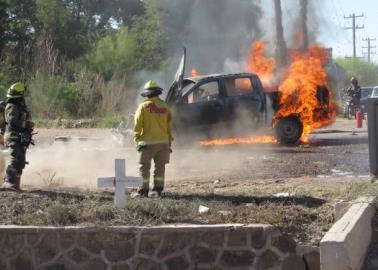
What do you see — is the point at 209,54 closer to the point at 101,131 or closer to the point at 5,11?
the point at 5,11

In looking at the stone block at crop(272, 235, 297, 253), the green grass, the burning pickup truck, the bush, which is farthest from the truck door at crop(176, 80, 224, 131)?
the bush

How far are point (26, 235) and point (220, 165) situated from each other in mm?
7181

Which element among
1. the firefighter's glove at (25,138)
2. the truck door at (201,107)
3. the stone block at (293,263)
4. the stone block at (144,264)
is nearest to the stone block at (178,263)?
the stone block at (144,264)

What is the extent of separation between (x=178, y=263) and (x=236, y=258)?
24.1 inches

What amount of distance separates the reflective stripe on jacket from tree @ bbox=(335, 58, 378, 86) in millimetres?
86796

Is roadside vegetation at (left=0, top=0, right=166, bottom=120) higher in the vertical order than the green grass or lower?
higher

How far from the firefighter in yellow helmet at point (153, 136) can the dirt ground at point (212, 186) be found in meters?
0.40

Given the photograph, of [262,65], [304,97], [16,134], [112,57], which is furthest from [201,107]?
[112,57]

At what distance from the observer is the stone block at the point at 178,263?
25.7ft

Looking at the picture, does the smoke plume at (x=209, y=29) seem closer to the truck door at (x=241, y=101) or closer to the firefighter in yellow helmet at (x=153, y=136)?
the truck door at (x=241, y=101)

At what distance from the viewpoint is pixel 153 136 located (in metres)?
10.3

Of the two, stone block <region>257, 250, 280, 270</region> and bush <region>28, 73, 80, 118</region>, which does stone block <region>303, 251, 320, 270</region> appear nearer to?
stone block <region>257, 250, 280, 270</region>

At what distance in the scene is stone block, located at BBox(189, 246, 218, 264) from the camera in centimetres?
779

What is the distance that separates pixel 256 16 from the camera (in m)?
38.1
